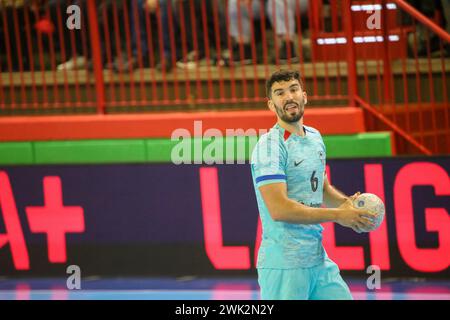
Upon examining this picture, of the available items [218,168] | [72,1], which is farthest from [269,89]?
[72,1]

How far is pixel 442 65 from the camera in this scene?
9422mm

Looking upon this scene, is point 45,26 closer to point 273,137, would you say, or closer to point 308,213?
point 273,137

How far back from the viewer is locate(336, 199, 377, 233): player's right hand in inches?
222

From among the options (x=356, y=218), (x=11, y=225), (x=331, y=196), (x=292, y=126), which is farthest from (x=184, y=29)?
(x=356, y=218)

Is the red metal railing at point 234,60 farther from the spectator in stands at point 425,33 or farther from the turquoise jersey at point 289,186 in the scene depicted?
the turquoise jersey at point 289,186

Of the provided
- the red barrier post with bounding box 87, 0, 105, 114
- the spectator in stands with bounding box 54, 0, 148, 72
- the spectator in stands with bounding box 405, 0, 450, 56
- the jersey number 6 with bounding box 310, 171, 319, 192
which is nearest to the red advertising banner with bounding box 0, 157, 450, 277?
the red barrier post with bounding box 87, 0, 105, 114

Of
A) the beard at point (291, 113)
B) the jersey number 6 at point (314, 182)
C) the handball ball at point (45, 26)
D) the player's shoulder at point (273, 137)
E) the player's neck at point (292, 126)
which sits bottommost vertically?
the jersey number 6 at point (314, 182)

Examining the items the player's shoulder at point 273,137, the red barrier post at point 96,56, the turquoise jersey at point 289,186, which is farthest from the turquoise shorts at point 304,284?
the red barrier post at point 96,56

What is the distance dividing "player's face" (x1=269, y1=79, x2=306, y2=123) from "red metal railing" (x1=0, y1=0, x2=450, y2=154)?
12.6 feet

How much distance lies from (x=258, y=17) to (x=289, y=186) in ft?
16.0

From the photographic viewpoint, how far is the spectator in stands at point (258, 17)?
32.9 feet

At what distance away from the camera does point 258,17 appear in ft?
34.4

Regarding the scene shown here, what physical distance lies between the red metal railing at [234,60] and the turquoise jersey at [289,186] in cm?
383
